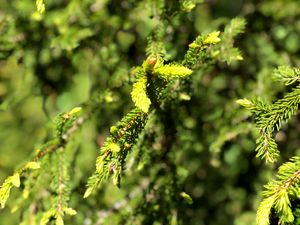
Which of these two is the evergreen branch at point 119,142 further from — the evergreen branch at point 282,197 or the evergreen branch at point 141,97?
the evergreen branch at point 282,197

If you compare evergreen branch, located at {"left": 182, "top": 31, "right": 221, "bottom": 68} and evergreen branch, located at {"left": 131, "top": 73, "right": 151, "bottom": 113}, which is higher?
evergreen branch, located at {"left": 131, "top": 73, "right": 151, "bottom": 113}

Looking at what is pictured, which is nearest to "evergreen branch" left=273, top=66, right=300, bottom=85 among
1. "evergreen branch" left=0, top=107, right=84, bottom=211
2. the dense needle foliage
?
the dense needle foliage

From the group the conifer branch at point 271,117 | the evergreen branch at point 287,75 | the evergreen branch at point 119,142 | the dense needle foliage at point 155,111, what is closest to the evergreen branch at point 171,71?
the dense needle foliage at point 155,111

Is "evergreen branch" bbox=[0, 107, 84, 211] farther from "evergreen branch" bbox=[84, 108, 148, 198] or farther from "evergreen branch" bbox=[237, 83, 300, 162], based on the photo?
"evergreen branch" bbox=[237, 83, 300, 162]

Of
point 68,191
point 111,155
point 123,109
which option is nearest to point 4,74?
point 123,109

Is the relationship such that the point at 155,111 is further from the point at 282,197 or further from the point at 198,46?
the point at 282,197

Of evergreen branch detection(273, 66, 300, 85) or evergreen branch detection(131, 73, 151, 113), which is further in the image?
evergreen branch detection(273, 66, 300, 85)

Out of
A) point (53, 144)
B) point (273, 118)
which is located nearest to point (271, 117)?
point (273, 118)

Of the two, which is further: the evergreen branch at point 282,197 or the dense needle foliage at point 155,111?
the dense needle foliage at point 155,111
